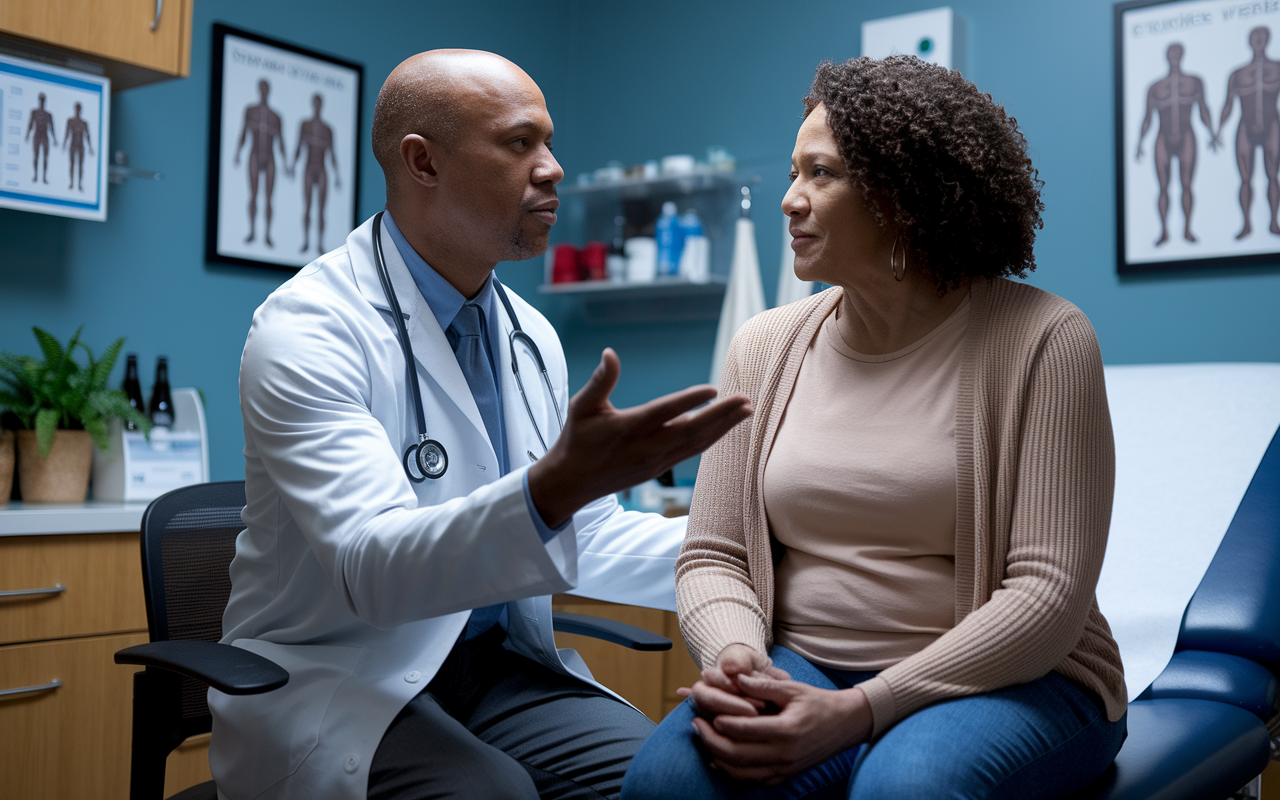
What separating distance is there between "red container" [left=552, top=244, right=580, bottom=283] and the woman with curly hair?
232 cm

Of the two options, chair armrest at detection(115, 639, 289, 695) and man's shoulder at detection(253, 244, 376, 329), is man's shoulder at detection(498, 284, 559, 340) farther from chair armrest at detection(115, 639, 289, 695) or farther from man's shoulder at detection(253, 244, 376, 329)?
chair armrest at detection(115, 639, 289, 695)

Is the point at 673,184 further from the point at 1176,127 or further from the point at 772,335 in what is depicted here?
the point at 772,335

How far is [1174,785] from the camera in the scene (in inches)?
47.9

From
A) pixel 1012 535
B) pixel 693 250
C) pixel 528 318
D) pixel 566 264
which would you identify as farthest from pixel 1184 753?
pixel 566 264

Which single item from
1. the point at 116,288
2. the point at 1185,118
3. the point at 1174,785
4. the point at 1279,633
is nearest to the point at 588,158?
the point at 116,288

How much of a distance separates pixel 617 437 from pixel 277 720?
60 centimetres

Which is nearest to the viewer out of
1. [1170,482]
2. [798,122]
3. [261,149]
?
[1170,482]

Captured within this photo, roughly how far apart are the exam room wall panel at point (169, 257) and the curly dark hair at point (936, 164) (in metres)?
2.19

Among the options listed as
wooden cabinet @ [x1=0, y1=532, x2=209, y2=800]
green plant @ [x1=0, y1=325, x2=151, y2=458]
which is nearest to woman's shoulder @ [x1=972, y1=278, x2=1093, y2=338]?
wooden cabinet @ [x1=0, y1=532, x2=209, y2=800]

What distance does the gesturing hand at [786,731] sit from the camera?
101cm

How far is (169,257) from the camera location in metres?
2.87

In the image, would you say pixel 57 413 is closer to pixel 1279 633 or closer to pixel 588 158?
A: pixel 588 158

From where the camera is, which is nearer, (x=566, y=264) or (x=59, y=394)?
(x=59, y=394)

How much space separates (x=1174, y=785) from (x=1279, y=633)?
0.52 m
